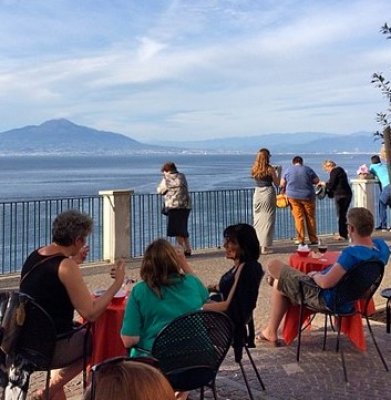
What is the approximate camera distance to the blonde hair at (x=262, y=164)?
11724 mm

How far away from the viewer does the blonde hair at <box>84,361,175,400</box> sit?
5.29 feet

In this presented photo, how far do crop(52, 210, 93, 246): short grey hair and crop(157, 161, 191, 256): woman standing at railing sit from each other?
23.0 ft

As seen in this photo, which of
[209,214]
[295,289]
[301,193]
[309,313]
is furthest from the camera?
[209,214]

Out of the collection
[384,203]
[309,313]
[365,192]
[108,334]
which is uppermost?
[365,192]

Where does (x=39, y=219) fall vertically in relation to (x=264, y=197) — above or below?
below

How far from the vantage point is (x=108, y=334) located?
464cm

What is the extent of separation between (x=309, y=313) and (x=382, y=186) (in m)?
9.63

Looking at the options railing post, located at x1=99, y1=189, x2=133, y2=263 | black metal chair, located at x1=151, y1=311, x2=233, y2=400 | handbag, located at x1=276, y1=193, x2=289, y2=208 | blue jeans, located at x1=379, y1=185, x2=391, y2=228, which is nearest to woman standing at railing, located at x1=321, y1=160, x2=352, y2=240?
blue jeans, located at x1=379, y1=185, x2=391, y2=228

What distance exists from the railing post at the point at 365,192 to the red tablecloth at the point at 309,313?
929cm

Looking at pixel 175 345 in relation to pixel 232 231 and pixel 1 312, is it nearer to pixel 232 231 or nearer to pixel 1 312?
pixel 1 312

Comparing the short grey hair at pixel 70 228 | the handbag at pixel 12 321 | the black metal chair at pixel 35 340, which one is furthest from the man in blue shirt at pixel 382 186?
the handbag at pixel 12 321

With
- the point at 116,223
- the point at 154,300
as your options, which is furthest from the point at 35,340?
the point at 116,223

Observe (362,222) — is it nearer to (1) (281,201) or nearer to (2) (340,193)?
(1) (281,201)

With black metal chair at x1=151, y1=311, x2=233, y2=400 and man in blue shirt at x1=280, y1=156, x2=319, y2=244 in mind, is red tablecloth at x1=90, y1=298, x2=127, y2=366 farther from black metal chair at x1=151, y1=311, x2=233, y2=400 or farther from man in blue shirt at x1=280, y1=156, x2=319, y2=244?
man in blue shirt at x1=280, y1=156, x2=319, y2=244
